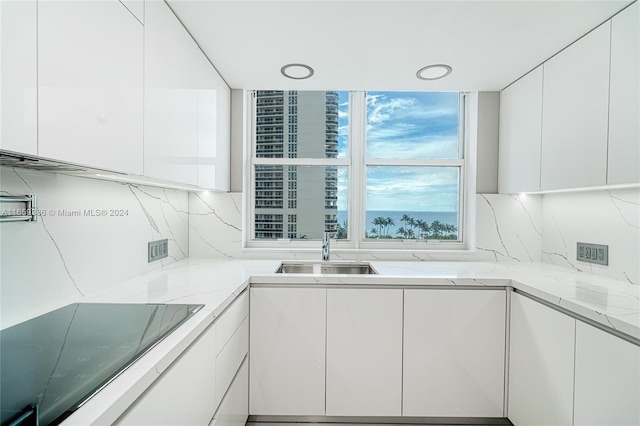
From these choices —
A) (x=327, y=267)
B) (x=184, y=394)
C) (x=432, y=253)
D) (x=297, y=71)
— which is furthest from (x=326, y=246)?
(x=184, y=394)

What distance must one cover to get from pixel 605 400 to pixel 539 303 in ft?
1.52

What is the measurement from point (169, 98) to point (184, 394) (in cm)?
119

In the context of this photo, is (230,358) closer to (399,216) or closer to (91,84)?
(91,84)

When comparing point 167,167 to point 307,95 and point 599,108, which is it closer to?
point 307,95

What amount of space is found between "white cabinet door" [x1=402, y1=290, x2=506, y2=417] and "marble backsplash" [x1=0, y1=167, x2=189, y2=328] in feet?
5.12

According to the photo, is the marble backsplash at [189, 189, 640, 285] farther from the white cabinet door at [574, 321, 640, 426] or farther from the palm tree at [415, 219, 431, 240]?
the white cabinet door at [574, 321, 640, 426]

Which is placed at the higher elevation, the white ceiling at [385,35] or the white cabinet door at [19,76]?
the white ceiling at [385,35]

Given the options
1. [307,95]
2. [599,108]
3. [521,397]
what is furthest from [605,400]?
[307,95]

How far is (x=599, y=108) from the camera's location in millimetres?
1557

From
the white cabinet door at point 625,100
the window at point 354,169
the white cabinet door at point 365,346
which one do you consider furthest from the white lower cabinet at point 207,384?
the white cabinet door at point 625,100

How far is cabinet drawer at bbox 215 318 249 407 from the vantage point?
1317 mm

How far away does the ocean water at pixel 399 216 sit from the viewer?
2666 millimetres

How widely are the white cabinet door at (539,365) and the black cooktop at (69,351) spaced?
1583mm

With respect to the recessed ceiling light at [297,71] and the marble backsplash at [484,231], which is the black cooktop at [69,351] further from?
the recessed ceiling light at [297,71]
